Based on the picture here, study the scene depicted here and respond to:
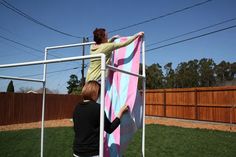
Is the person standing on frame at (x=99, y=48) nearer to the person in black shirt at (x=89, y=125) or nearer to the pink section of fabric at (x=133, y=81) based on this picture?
the pink section of fabric at (x=133, y=81)

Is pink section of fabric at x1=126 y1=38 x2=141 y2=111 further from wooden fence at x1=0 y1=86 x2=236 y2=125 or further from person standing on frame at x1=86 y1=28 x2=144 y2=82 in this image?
wooden fence at x1=0 y1=86 x2=236 y2=125

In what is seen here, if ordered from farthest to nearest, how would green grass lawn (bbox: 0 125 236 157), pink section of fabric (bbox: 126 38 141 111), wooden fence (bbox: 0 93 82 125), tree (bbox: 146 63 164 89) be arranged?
tree (bbox: 146 63 164 89), wooden fence (bbox: 0 93 82 125), green grass lawn (bbox: 0 125 236 157), pink section of fabric (bbox: 126 38 141 111)

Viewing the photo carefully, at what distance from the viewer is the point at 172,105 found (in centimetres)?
1798

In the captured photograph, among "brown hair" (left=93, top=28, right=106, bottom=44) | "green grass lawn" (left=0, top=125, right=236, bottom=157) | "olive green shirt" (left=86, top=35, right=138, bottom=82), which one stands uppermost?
"brown hair" (left=93, top=28, right=106, bottom=44)

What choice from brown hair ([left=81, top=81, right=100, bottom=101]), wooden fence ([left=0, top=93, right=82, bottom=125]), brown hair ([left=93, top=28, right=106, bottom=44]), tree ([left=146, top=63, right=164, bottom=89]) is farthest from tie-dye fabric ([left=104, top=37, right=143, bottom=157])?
tree ([left=146, top=63, right=164, bottom=89])

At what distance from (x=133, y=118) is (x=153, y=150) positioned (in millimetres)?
3973

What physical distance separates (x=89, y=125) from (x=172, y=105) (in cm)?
1575

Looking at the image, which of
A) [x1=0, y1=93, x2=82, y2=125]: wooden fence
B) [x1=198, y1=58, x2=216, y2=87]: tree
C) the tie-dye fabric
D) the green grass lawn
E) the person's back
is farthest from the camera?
[x1=198, y1=58, x2=216, y2=87]: tree

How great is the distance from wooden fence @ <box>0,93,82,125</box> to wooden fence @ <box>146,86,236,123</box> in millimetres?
6472

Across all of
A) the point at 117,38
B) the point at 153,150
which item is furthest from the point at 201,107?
the point at 117,38

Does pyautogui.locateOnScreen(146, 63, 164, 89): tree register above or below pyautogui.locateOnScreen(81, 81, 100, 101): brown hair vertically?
above

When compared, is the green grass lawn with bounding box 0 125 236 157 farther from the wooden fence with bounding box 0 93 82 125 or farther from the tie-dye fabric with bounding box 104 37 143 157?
the wooden fence with bounding box 0 93 82 125

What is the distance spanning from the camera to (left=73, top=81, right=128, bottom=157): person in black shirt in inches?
106

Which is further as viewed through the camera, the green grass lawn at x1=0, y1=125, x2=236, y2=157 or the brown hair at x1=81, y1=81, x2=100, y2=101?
the green grass lawn at x1=0, y1=125, x2=236, y2=157
